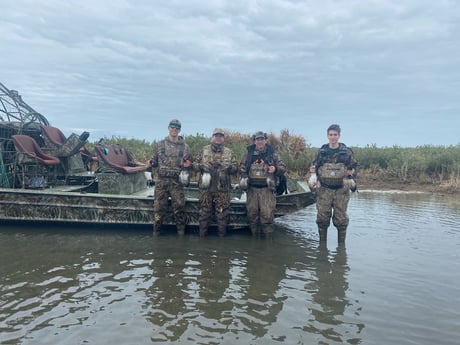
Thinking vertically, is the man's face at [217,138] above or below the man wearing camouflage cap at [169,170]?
above

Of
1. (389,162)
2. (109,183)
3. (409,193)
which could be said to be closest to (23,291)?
(109,183)

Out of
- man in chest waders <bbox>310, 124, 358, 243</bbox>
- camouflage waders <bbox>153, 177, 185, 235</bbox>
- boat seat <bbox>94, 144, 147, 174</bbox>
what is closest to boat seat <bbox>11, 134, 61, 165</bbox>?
boat seat <bbox>94, 144, 147, 174</bbox>

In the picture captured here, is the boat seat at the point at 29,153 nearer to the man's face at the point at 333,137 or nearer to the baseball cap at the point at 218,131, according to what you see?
the baseball cap at the point at 218,131

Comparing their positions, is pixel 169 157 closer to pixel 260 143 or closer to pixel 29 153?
pixel 260 143

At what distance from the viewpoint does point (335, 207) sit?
20.5ft

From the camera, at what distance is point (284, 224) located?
321 inches

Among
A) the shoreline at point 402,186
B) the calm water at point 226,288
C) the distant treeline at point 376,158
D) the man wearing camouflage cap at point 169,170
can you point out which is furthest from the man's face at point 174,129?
the shoreline at point 402,186

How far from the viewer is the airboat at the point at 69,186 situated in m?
6.88

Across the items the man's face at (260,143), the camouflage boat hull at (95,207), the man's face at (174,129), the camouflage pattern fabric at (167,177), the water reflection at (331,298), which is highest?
the man's face at (174,129)

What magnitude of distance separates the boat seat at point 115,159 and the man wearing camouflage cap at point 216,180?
187cm

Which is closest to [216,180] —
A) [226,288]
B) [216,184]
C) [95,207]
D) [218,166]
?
[216,184]

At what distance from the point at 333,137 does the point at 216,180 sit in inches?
81.4

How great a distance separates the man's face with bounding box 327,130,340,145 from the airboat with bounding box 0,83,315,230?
1.10 m

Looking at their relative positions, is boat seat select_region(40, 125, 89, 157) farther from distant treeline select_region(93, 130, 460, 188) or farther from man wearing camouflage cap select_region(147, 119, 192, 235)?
distant treeline select_region(93, 130, 460, 188)
